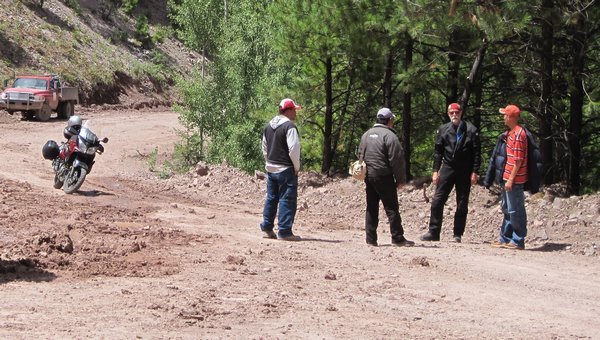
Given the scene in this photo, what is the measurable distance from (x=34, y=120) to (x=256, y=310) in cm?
3301

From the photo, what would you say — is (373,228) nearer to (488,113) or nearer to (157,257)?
(157,257)

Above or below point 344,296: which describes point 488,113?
above

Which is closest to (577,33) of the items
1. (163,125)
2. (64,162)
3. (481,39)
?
(481,39)

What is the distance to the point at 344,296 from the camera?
398 inches

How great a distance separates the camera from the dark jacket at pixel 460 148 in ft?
47.1

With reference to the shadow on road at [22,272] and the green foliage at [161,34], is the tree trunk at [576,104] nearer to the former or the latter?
the shadow on road at [22,272]

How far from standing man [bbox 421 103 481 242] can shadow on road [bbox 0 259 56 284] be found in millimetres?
6285

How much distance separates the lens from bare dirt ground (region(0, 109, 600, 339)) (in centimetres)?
871

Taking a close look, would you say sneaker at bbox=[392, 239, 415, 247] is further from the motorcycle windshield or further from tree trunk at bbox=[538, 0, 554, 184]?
the motorcycle windshield

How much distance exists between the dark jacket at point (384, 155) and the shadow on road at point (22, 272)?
4913 millimetres

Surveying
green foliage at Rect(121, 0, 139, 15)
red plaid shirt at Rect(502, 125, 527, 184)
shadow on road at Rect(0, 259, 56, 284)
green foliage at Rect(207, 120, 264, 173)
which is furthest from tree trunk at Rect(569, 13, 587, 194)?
green foliage at Rect(121, 0, 139, 15)

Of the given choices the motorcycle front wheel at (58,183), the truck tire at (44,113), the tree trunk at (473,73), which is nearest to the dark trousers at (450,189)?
the tree trunk at (473,73)

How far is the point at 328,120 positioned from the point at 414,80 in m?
4.43

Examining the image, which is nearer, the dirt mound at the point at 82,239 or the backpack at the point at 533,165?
the dirt mound at the point at 82,239
